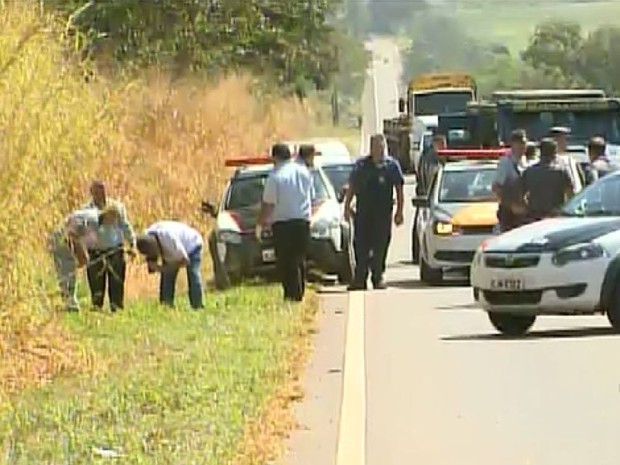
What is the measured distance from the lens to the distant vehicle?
24.7m

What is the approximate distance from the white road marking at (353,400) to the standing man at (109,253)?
240 centimetres

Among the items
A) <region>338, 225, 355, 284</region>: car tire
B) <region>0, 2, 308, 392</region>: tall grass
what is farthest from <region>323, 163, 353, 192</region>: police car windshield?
<region>0, 2, 308, 392</region>: tall grass

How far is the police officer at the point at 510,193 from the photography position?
2255 cm

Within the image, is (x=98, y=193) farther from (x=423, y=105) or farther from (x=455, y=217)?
(x=423, y=105)

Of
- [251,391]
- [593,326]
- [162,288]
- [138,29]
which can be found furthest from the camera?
[138,29]


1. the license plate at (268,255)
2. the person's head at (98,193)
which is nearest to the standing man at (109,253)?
the person's head at (98,193)

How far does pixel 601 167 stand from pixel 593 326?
213 inches

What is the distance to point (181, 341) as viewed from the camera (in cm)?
1722

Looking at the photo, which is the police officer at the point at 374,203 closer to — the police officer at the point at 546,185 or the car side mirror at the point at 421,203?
the police officer at the point at 546,185

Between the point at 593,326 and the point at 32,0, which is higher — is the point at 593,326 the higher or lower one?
the lower one

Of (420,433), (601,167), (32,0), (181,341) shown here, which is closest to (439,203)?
(601,167)

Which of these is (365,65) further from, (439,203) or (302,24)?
(439,203)

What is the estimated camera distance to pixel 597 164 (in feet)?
78.7

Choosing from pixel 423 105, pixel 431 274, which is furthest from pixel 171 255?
pixel 423 105
